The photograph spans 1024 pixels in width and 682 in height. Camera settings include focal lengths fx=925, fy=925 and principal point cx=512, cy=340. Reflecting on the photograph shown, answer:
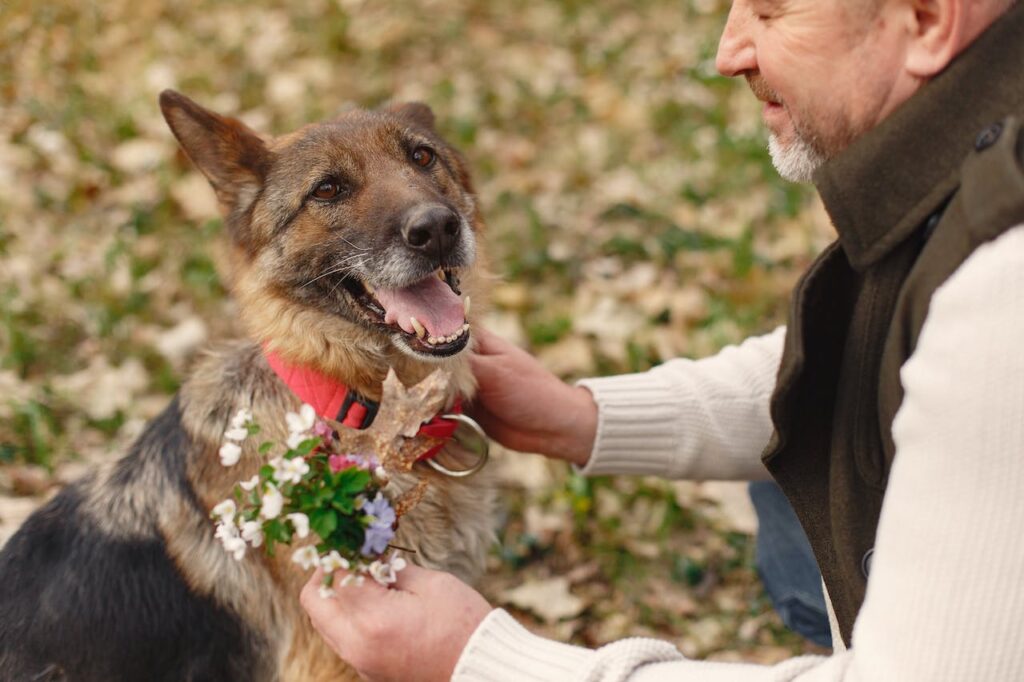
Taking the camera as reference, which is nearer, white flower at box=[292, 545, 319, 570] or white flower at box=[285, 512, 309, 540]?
white flower at box=[285, 512, 309, 540]

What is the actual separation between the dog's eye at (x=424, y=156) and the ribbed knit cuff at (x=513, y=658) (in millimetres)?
1520

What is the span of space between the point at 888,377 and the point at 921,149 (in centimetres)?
41

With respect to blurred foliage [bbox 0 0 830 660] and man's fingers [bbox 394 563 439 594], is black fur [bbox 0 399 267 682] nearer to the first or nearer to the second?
man's fingers [bbox 394 563 439 594]

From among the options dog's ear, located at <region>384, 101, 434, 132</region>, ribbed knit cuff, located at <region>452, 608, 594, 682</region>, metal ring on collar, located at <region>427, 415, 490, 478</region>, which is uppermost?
dog's ear, located at <region>384, 101, 434, 132</region>

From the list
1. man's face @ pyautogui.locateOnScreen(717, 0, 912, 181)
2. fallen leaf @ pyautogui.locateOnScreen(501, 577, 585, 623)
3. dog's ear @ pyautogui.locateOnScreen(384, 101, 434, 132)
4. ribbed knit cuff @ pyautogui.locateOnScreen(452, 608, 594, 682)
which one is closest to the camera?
man's face @ pyautogui.locateOnScreen(717, 0, 912, 181)

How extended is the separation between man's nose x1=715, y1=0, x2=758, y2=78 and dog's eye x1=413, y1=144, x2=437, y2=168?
107 centimetres

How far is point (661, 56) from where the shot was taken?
21.1 ft

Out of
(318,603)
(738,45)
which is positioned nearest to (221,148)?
(318,603)

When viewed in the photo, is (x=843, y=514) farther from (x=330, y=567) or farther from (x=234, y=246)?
(x=234, y=246)

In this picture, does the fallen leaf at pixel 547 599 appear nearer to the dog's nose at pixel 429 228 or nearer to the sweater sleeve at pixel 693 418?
the sweater sleeve at pixel 693 418

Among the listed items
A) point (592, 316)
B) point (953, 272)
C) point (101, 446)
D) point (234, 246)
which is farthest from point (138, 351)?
point (953, 272)

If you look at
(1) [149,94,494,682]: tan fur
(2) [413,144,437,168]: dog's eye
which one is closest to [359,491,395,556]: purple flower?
(1) [149,94,494,682]: tan fur

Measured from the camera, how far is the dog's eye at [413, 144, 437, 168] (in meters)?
2.92

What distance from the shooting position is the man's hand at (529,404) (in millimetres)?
2869
